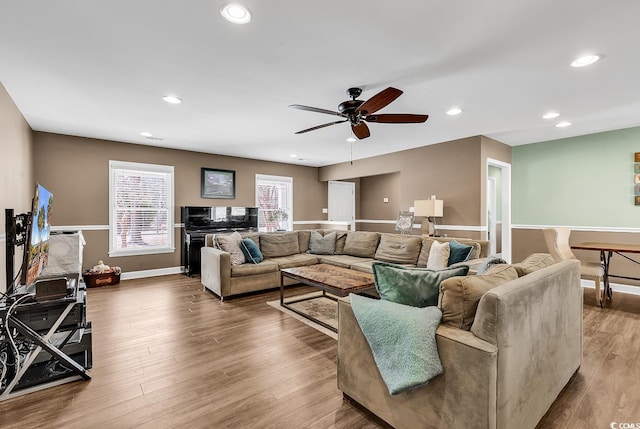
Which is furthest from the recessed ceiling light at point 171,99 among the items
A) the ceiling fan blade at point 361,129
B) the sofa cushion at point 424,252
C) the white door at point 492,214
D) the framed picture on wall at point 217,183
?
the white door at point 492,214

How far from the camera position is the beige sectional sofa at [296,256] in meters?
4.06

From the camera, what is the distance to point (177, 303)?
3938mm

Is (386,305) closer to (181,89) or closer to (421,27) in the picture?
(421,27)

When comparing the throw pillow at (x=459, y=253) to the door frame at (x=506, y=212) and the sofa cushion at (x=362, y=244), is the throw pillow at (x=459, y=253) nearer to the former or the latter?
the sofa cushion at (x=362, y=244)

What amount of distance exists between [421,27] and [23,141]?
4.82m

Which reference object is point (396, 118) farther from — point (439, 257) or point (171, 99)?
point (171, 99)

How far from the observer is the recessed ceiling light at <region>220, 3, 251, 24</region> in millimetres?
1782

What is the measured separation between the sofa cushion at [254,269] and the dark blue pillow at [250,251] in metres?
0.08

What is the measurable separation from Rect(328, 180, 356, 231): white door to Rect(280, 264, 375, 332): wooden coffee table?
447cm

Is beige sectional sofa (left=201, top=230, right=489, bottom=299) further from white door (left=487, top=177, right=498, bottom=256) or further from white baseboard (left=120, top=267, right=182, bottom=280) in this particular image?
white door (left=487, top=177, right=498, bottom=256)

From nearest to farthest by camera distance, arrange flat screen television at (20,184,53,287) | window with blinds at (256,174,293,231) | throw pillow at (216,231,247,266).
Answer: flat screen television at (20,184,53,287)
throw pillow at (216,231,247,266)
window with blinds at (256,174,293,231)

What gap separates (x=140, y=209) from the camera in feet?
18.0

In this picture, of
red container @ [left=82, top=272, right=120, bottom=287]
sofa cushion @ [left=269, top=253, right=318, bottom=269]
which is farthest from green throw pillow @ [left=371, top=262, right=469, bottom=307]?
red container @ [left=82, top=272, right=120, bottom=287]

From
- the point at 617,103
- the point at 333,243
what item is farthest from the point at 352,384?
the point at 617,103
